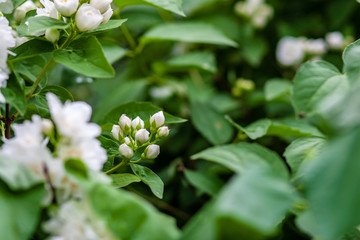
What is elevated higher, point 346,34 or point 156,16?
point 346,34

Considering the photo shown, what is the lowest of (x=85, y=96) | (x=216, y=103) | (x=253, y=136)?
(x=85, y=96)

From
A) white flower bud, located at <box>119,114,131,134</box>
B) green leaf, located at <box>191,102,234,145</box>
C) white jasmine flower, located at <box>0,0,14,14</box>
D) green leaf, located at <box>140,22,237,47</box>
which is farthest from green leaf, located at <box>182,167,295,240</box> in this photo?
green leaf, located at <box>140,22,237,47</box>

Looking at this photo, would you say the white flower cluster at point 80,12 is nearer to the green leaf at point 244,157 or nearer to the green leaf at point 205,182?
the green leaf at point 244,157

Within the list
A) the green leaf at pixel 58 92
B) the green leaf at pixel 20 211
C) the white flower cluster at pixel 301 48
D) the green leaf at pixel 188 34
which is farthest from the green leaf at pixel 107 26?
the white flower cluster at pixel 301 48

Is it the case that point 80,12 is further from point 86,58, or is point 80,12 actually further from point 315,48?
point 315,48

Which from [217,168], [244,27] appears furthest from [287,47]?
[217,168]

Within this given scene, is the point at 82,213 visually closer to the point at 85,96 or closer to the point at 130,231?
the point at 130,231
